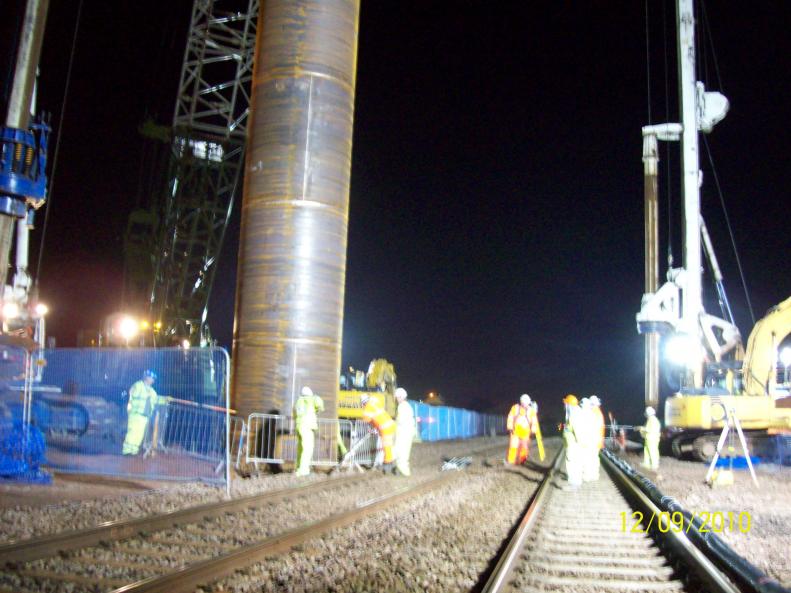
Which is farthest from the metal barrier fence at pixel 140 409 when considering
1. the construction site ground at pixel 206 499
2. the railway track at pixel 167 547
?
the railway track at pixel 167 547

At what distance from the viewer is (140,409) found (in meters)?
13.5

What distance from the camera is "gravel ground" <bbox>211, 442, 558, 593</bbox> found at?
5930 mm

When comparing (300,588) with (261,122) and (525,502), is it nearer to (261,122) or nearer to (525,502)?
(525,502)

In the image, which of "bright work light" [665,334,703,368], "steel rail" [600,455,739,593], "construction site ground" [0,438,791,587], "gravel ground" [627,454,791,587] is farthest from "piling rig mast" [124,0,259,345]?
"steel rail" [600,455,739,593]

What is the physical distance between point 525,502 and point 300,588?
6.12m

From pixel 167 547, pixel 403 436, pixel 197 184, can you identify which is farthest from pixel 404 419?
pixel 197 184

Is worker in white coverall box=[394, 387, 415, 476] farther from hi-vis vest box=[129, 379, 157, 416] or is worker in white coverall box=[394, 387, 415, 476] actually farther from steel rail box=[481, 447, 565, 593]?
hi-vis vest box=[129, 379, 157, 416]

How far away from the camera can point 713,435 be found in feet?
64.5

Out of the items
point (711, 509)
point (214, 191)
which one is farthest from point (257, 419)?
point (214, 191)

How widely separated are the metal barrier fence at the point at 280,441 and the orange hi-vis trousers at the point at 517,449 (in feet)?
15.2

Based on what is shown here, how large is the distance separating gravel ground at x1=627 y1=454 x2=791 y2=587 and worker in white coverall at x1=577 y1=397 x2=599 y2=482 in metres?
Result: 1.27

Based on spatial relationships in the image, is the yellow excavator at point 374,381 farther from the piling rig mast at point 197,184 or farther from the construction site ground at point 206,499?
the piling rig mast at point 197,184

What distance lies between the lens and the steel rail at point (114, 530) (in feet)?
20.7

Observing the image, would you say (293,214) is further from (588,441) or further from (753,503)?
(753,503)
